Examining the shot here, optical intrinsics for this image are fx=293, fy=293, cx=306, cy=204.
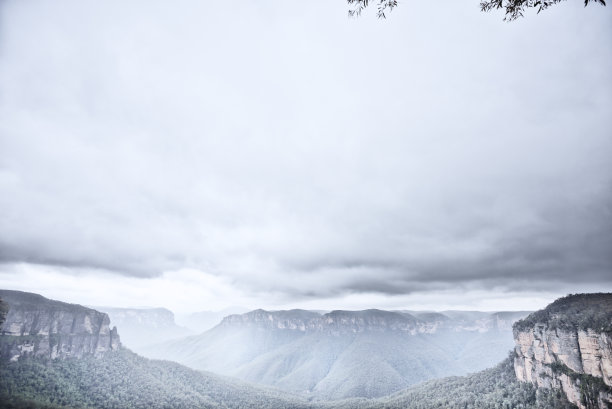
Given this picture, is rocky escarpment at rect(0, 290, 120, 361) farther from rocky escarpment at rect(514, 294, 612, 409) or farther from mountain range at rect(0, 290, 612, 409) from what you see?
rocky escarpment at rect(514, 294, 612, 409)

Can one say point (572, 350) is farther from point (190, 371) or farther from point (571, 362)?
point (190, 371)

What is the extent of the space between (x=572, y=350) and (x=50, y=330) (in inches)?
7344

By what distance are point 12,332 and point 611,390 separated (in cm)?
18277

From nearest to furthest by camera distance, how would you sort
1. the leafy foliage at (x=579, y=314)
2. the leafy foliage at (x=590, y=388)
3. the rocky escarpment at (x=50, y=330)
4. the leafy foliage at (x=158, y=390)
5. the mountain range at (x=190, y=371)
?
the leafy foliage at (x=590, y=388) → the leafy foliage at (x=579, y=314) → the mountain range at (x=190, y=371) → the leafy foliage at (x=158, y=390) → the rocky escarpment at (x=50, y=330)

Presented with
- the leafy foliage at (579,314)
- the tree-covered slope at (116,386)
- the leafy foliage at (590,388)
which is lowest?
the tree-covered slope at (116,386)

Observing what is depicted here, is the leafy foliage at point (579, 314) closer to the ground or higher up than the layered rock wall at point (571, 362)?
higher up

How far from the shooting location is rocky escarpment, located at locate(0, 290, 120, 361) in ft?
366

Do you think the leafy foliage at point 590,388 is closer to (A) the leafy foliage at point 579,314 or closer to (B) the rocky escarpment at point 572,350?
(B) the rocky escarpment at point 572,350

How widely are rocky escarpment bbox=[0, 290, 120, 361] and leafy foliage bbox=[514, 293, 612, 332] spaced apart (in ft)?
572

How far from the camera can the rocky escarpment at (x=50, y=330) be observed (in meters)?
111

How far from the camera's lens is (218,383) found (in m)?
158

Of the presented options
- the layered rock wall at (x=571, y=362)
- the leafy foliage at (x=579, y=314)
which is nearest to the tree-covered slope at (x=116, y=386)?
the layered rock wall at (x=571, y=362)

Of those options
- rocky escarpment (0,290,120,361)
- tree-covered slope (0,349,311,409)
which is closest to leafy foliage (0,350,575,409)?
tree-covered slope (0,349,311,409)

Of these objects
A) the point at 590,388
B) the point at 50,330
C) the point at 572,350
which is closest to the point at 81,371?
the point at 50,330
